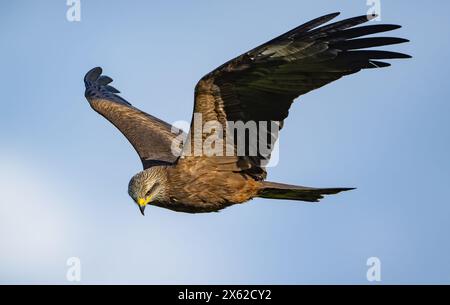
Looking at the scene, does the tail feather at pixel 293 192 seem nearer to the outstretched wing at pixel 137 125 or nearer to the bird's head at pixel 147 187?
the bird's head at pixel 147 187

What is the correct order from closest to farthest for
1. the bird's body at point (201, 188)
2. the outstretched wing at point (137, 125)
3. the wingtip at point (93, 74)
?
1. the bird's body at point (201, 188)
2. the outstretched wing at point (137, 125)
3. the wingtip at point (93, 74)

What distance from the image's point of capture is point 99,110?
14836 millimetres

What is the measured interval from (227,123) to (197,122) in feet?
1.32

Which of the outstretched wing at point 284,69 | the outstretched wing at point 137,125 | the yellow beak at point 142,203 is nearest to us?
the outstretched wing at point 284,69

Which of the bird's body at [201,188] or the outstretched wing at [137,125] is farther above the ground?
the outstretched wing at [137,125]

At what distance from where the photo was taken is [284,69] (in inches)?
417

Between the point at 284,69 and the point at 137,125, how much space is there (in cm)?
419

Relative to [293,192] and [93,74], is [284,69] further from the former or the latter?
[93,74]

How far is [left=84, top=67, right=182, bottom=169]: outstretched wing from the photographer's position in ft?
43.0

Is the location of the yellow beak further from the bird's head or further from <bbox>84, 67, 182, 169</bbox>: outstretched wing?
<bbox>84, 67, 182, 169</bbox>: outstretched wing

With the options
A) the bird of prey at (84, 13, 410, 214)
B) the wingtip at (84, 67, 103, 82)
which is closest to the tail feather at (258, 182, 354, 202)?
the bird of prey at (84, 13, 410, 214)

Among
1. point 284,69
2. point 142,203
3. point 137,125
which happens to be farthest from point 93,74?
point 284,69

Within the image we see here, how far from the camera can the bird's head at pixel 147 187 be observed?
11.1 m

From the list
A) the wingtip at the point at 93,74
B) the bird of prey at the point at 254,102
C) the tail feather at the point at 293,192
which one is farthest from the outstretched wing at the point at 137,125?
the tail feather at the point at 293,192
